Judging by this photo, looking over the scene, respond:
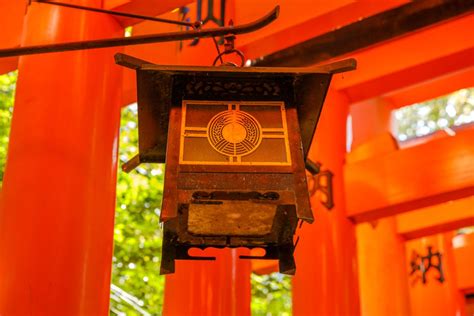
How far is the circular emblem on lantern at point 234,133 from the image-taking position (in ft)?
9.55

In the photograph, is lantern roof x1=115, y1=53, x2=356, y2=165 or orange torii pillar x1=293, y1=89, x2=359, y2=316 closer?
lantern roof x1=115, y1=53, x2=356, y2=165

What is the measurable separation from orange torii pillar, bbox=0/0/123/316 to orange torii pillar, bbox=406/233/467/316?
675 centimetres

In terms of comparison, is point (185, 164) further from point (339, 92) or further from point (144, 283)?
point (144, 283)

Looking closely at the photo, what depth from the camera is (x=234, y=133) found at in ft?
9.62

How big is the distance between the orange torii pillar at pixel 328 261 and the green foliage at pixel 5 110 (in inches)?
174

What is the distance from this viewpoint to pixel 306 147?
3.36 m

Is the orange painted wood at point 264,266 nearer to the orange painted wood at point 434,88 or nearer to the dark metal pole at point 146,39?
the orange painted wood at point 434,88

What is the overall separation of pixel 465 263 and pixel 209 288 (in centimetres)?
573

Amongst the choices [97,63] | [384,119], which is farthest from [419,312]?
[97,63]

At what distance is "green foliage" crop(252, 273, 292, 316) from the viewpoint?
1227cm

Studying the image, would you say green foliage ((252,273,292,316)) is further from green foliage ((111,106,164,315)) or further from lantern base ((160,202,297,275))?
lantern base ((160,202,297,275))

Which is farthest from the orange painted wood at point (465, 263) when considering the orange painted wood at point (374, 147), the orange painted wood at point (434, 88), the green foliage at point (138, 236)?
the green foliage at point (138, 236)

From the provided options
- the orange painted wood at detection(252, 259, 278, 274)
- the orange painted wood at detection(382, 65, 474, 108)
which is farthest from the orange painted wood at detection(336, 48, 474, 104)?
the orange painted wood at detection(252, 259, 278, 274)

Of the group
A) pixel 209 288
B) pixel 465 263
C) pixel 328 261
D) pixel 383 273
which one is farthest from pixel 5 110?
pixel 465 263
